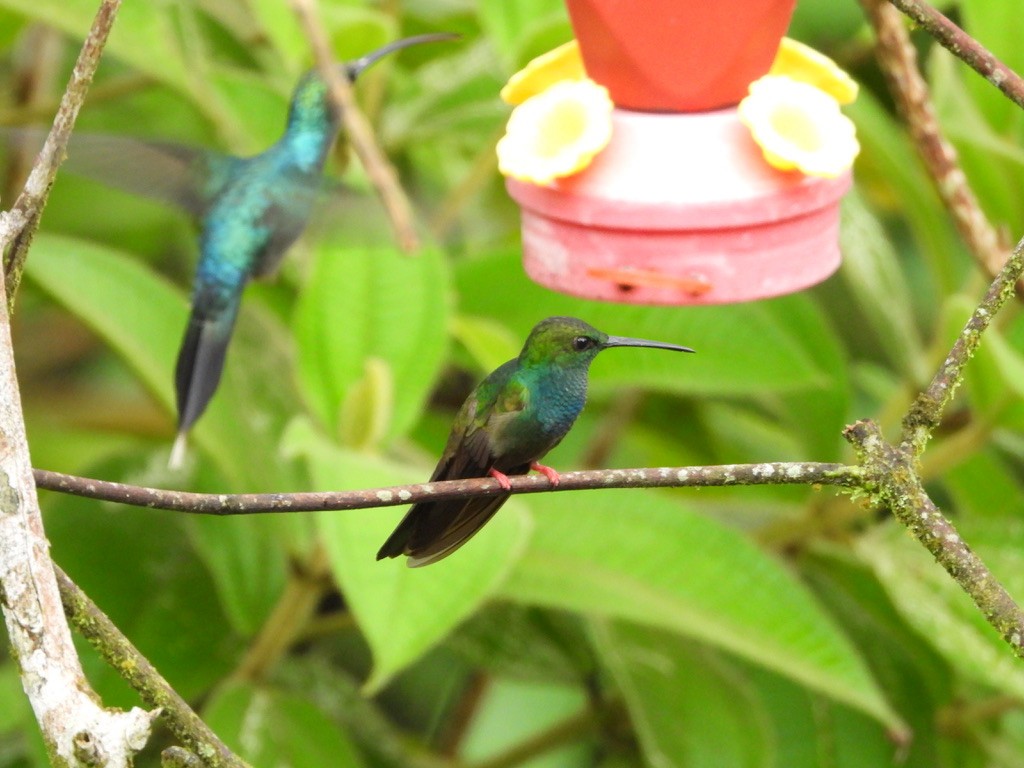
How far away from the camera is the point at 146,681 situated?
90 cm

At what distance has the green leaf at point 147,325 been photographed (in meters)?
1.94

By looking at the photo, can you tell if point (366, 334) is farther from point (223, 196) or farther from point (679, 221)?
point (679, 221)

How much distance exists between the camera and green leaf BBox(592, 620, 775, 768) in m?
2.19

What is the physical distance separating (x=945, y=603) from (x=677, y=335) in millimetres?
601

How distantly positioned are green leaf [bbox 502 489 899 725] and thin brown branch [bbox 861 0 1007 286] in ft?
Answer: 1.94

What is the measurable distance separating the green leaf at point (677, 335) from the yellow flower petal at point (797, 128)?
57 centimetres

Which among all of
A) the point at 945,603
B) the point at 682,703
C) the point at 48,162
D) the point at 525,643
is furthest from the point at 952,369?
the point at 525,643

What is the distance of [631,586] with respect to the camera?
195cm

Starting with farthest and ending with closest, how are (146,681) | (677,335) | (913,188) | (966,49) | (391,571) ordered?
(913,188) < (677,335) < (391,571) < (966,49) < (146,681)

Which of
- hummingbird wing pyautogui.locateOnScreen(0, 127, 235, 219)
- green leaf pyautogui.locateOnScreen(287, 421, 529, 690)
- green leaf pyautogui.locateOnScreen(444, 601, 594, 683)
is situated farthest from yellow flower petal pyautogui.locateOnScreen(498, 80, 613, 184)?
green leaf pyautogui.locateOnScreen(444, 601, 594, 683)

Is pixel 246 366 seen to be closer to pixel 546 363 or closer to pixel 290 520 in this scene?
pixel 290 520

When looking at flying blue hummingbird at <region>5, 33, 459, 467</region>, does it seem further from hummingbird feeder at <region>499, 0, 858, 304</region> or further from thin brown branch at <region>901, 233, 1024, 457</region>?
thin brown branch at <region>901, 233, 1024, 457</region>

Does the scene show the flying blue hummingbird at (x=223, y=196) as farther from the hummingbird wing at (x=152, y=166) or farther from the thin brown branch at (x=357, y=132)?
the thin brown branch at (x=357, y=132)

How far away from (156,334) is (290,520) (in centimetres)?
35
